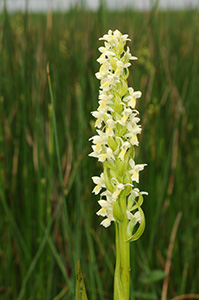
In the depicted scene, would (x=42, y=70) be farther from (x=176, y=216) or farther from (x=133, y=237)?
(x=133, y=237)

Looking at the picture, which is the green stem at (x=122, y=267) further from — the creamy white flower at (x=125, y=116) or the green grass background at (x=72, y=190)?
the green grass background at (x=72, y=190)

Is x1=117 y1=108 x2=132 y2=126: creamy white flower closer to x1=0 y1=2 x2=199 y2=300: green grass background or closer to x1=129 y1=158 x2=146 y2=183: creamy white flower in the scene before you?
x1=129 y1=158 x2=146 y2=183: creamy white flower

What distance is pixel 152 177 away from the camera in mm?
1619

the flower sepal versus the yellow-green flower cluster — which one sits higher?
the yellow-green flower cluster

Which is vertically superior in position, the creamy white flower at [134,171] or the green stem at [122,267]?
the creamy white flower at [134,171]

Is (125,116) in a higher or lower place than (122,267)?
higher

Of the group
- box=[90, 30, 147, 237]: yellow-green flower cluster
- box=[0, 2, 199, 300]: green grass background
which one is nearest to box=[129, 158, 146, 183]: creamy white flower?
box=[90, 30, 147, 237]: yellow-green flower cluster

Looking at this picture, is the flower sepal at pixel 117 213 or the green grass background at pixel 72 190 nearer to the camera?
the flower sepal at pixel 117 213

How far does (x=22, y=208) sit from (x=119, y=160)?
1.21 meters

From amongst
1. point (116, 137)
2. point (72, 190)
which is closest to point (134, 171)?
point (116, 137)

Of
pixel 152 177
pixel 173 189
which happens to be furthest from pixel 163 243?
pixel 152 177

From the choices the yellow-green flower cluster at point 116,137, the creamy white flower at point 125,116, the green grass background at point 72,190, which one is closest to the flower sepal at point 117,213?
the yellow-green flower cluster at point 116,137

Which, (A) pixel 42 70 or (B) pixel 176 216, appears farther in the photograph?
(A) pixel 42 70

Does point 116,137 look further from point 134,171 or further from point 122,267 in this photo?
point 122,267
